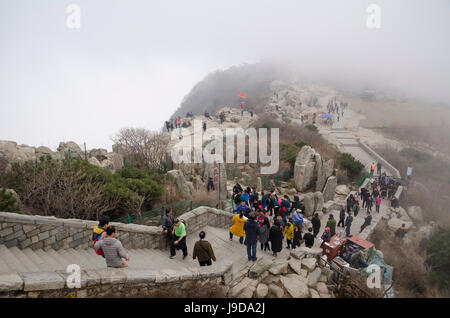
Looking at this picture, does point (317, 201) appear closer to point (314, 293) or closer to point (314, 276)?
point (314, 276)

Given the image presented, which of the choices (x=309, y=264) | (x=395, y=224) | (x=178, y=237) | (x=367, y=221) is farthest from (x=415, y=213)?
(x=178, y=237)

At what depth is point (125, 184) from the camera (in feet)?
31.9

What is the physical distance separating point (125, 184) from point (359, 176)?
786 inches

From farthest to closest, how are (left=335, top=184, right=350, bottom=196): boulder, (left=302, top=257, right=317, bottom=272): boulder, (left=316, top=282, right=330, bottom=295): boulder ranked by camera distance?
(left=335, top=184, right=350, bottom=196): boulder → (left=302, top=257, right=317, bottom=272): boulder → (left=316, top=282, right=330, bottom=295): boulder

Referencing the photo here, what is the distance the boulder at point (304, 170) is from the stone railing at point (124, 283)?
42.0ft

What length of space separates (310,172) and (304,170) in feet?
1.84

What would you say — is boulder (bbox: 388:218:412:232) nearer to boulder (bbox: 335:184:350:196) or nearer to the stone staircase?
boulder (bbox: 335:184:350:196)

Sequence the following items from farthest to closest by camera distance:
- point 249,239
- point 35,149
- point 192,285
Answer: point 35,149 → point 249,239 → point 192,285

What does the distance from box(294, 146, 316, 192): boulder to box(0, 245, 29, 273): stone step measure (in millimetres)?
15837

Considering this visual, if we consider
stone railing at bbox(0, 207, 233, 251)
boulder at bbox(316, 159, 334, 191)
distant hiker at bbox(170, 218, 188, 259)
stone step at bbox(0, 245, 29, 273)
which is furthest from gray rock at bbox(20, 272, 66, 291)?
boulder at bbox(316, 159, 334, 191)

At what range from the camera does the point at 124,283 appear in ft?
14.8

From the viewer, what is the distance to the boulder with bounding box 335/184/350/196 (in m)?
18.7

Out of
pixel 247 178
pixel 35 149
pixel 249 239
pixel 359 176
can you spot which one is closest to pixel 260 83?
pixel 359 176
